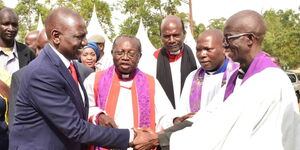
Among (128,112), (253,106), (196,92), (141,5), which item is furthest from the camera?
(141,5)

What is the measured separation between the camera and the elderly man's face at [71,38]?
3047mm

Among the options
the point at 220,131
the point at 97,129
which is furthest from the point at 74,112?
the point at 220,131

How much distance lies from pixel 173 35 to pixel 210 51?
1.29 metres

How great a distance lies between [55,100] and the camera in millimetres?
2896

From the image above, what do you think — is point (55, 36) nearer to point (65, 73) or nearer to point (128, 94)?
point (65, 73)

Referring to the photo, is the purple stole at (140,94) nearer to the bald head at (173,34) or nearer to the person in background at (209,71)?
the person in background at (209,71)

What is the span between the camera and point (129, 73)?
435cm

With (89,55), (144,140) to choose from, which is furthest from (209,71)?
(89,55)

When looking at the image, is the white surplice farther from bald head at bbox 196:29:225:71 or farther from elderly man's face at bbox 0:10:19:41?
elderly man's face at bbox 0:10:19:41

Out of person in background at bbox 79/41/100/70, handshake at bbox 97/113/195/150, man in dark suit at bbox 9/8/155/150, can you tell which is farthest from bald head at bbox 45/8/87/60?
person in background at bbox 79/41/100/70

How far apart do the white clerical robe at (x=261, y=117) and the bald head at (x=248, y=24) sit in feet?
1.29

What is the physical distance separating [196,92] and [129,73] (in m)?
0.90

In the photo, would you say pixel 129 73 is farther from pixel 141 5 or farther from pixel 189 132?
pixel 141 5

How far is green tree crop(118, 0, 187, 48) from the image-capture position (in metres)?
26.7
